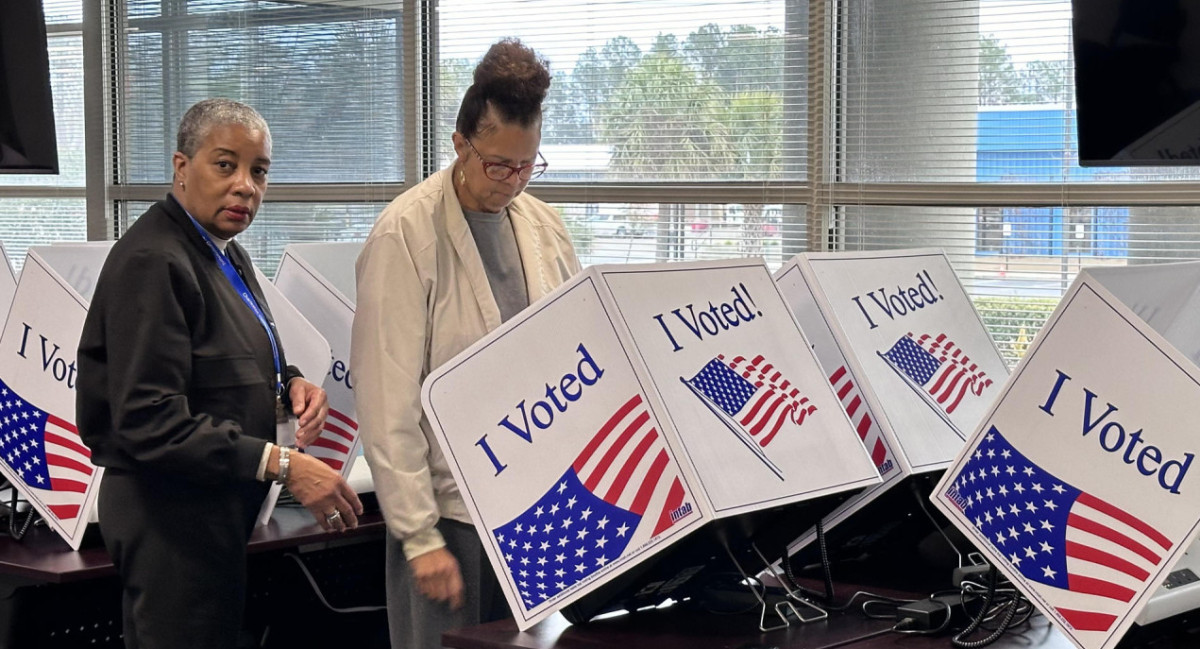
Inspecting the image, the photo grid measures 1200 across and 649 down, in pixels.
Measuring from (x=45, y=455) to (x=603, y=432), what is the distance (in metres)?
1.41

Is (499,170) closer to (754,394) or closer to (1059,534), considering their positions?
(754,394)

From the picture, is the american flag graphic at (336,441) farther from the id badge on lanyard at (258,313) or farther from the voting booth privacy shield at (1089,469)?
the voting booth privacy shield at (1089,469)

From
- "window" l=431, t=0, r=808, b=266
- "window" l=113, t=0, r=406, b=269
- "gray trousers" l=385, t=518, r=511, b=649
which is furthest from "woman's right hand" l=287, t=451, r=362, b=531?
"window" l=113, t=0, r=406, b=269

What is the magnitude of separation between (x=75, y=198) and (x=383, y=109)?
181cm

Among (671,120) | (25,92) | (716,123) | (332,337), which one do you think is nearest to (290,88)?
(25,92)

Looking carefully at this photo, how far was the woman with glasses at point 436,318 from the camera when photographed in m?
1.96

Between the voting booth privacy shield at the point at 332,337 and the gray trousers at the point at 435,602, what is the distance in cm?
79

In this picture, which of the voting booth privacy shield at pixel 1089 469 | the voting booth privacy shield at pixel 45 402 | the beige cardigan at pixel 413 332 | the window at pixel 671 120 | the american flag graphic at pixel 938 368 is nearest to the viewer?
the voting booth privacy shield at pixel 1089 469

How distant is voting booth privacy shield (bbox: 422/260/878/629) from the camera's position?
5.77ft

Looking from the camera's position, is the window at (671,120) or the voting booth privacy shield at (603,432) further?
the window at (671,120)

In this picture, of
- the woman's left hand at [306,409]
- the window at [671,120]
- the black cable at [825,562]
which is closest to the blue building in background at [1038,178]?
the window at [671,120]

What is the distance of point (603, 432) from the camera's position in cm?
179

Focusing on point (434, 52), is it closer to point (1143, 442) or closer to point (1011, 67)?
point (1011, 67)

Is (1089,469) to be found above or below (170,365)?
below
